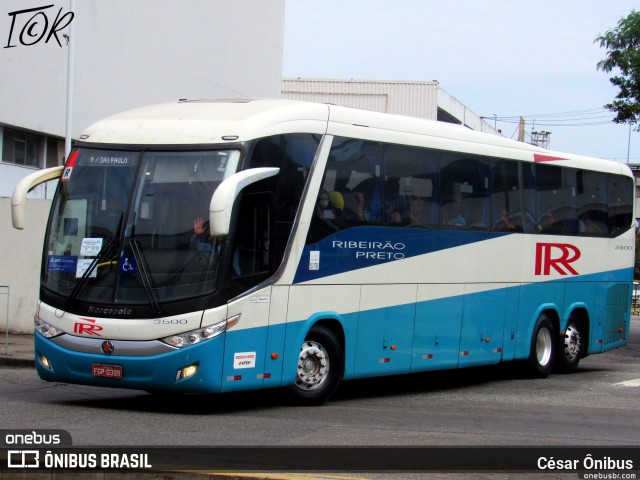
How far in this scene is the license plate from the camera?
11.5 m

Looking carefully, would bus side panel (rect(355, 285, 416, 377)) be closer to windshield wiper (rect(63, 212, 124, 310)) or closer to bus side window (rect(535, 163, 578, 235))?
windshield wiper (rect(63, 212, 124, 310))

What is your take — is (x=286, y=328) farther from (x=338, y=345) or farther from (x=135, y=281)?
(x=135, y=281)

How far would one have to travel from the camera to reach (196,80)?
34344 mm

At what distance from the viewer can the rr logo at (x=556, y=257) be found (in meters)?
17.4

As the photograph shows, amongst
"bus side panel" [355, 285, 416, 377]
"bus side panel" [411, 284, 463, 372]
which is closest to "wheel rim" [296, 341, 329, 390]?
"bus side panel" [355, 285, 416, 377]

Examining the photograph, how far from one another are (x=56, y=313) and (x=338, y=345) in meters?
3.46

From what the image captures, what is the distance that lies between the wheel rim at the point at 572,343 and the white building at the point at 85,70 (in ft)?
33.3

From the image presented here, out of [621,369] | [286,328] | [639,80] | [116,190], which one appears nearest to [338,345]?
[286,328]

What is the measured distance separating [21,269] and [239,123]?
10.3m

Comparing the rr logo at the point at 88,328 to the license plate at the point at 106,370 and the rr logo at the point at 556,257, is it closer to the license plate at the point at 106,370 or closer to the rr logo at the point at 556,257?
the license plate at the point at 106,370

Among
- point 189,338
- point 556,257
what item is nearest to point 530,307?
point 556,257

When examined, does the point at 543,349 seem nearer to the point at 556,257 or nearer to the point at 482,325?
the point at 556,257

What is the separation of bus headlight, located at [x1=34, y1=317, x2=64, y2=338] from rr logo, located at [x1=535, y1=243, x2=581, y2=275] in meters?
8.43

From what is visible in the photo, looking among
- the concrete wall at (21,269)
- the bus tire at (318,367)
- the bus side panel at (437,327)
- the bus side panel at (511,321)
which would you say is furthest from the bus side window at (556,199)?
the concrete wall at (21,269)
